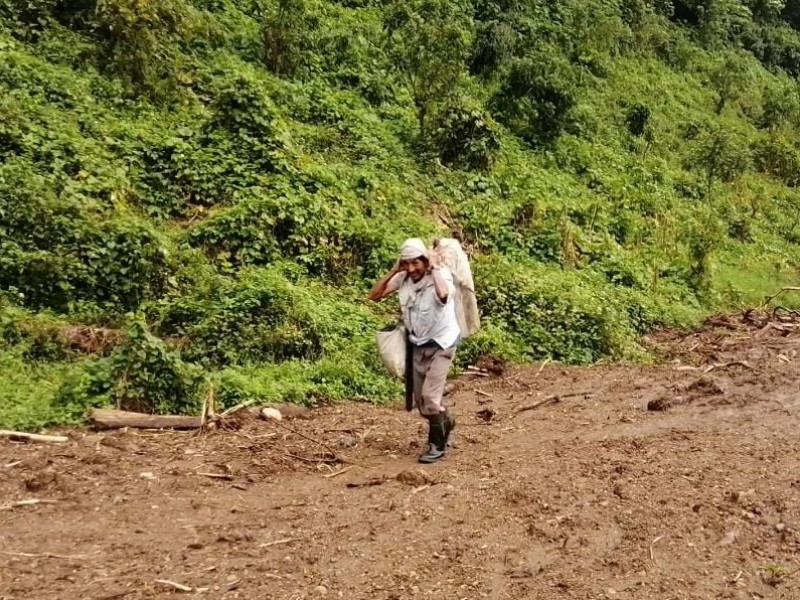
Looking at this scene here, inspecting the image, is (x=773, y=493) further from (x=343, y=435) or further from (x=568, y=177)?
(x=568, y=177)

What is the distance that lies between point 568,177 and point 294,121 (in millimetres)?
5019

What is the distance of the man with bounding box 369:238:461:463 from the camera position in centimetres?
559

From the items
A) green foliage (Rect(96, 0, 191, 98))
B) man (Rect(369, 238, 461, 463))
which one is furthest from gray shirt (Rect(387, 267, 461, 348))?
green foliage (Rect(96, 0, 191, 98))

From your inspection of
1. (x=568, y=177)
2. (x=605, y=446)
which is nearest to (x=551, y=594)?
(x=605, y=446)

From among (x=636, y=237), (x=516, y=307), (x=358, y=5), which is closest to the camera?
(x=516, y=307)

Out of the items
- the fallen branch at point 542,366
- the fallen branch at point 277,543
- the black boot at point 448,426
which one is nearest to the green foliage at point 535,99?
the fallen branch at point 542,366

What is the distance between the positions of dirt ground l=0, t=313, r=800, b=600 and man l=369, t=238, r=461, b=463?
0.35 metres

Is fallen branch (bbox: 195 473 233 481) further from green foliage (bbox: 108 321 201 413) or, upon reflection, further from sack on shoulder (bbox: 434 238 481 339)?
sack on shoulder (bbox: 434 238 481 339)

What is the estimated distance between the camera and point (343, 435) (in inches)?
253

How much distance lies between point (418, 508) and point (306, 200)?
221 inches

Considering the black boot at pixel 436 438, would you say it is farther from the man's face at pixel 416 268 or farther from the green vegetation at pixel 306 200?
the green vegetation at pixel 306 200

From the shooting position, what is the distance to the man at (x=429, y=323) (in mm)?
5594

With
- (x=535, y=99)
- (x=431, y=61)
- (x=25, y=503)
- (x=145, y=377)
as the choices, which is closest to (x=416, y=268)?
(x=145, y=377)

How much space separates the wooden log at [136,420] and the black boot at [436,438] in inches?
69.4
